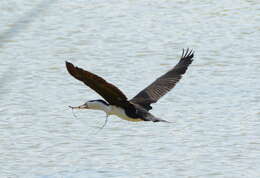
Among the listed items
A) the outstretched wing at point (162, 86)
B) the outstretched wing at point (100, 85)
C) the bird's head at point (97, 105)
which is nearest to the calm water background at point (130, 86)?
the outstretched wing at point (162, 86)

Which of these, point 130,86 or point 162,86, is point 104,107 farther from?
point 130,86

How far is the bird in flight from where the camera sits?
27.6 ft

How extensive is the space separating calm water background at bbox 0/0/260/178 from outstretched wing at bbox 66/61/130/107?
0.98 meters

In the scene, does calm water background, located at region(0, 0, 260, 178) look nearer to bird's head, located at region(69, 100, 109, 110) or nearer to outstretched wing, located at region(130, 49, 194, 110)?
outstretched wing, located at region(130, 49, 194, 110)

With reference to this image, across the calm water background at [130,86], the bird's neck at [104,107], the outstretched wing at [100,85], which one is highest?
the outstretched wing at [100,85]

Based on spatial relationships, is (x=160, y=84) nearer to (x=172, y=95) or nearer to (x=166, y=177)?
(x=166, y=177)

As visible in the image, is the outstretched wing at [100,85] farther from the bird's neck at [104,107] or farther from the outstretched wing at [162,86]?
the outstretched wing at [162,86]

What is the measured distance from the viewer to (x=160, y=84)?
10180 millimetres

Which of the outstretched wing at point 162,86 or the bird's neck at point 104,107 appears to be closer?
the bird's neck at point 104,107

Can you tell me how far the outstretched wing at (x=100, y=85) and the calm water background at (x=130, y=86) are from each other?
983 mm

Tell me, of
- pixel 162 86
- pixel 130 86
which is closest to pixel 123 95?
pixel 162 86

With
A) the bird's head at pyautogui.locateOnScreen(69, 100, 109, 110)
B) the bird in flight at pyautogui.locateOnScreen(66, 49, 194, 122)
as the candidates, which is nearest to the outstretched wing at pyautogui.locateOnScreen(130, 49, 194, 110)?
the bird in flight at pyautogui.locateOnScreen(66, 49, 194, 122)

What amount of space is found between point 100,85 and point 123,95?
1.14 ft

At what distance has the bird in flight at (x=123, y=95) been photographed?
841 centimetres
